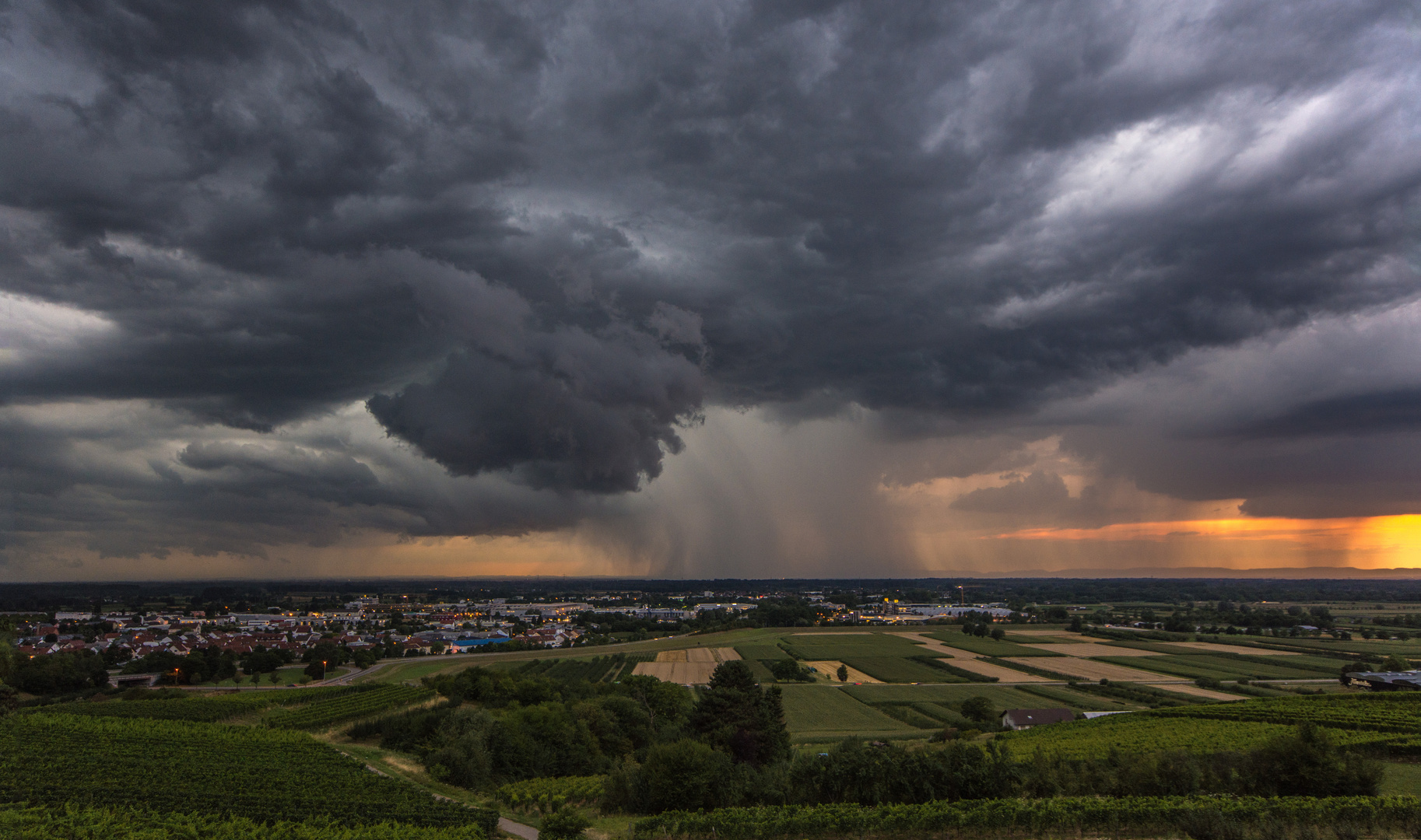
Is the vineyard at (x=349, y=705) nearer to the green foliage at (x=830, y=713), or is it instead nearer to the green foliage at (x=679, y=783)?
the green foliage at (x=679, y=783)

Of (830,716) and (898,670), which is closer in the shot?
(830,716)

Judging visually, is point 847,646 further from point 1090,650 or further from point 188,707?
point 188,707

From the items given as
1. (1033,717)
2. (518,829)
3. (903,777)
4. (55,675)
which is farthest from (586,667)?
(903,777)

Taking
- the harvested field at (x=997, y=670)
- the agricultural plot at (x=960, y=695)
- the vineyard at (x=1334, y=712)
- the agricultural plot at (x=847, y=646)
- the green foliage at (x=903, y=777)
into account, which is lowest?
the agricultural plot at (x=847, y=646)

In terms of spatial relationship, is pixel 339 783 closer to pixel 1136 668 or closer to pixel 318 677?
pixel 318 677

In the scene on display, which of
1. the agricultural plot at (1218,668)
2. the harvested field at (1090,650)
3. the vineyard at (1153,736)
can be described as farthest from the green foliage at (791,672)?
the harvested field at (1090,650)

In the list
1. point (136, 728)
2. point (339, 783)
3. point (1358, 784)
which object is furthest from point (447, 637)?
point (1358, 784)

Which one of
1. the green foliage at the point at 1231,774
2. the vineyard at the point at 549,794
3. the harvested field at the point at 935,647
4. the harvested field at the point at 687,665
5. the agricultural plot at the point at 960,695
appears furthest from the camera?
the harvested field at the point at 935,647
